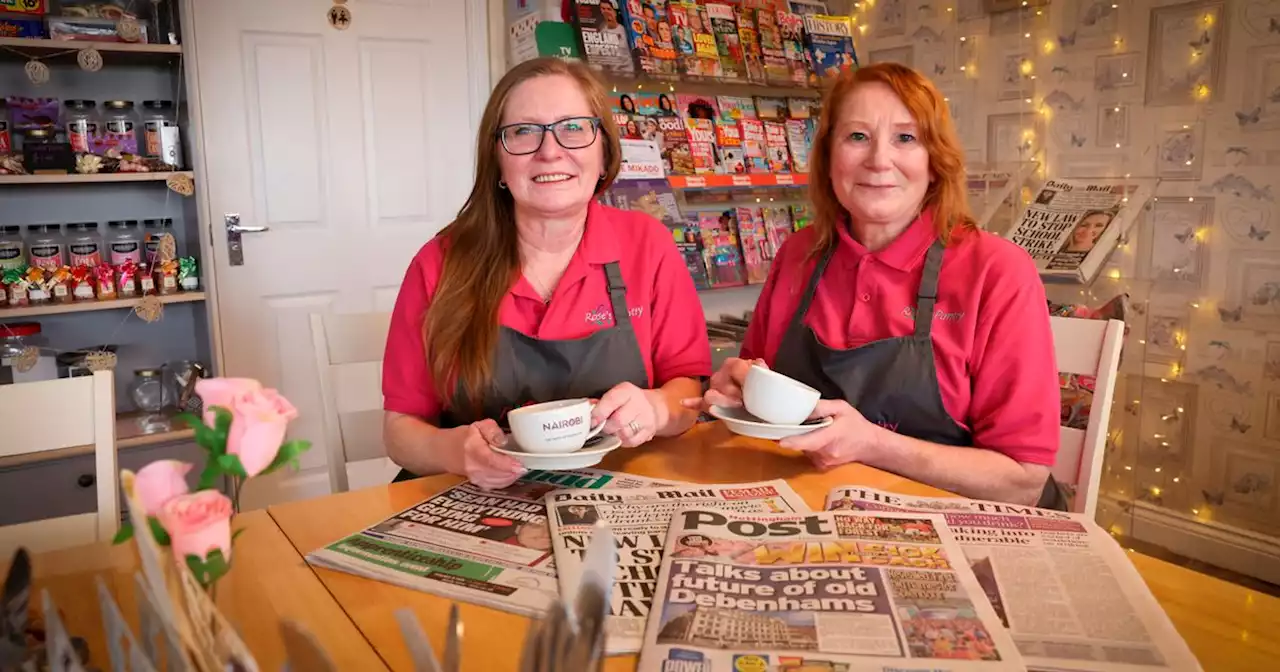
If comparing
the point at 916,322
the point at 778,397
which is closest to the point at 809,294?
the point at 916,322

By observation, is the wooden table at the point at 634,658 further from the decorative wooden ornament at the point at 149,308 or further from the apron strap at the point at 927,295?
the decorative wooden ornament at the point at 149,308

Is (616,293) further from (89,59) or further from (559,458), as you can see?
(89,59)

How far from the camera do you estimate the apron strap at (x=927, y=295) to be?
1548 mm

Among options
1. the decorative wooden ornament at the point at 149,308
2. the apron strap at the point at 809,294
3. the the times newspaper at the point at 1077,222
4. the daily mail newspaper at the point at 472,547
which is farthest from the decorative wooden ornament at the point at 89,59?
the the times newspaper at the point at 1077,222

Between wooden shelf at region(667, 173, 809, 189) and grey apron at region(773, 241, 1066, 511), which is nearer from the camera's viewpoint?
grey apron at region(773, 241, 1066, 511)

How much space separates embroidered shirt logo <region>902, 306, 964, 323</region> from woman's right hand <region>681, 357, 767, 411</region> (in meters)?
0.30

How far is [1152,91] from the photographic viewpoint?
2.99 metres

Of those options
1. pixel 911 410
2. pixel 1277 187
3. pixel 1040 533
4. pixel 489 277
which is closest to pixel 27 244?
pixel 489 277

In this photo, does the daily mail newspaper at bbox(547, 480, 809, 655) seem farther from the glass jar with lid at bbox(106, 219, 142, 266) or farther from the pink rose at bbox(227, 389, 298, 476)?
the glass jar with lid at bbox(106, 219, 142, 266)

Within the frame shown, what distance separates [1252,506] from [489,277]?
8.86 feet

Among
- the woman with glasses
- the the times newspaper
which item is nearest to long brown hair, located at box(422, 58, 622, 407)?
the woman with glasses

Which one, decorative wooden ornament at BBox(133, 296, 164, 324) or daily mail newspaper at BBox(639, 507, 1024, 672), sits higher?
decorative wooden ornament at BBox(133, 296, 164, 324)

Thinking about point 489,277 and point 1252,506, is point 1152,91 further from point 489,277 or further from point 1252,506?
point 489,277

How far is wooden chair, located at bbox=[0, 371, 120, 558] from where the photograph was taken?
4.16 ft
